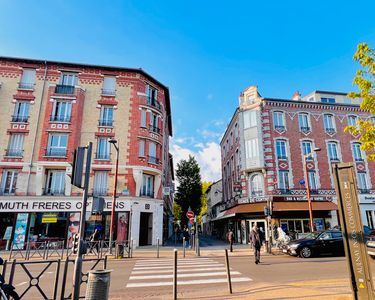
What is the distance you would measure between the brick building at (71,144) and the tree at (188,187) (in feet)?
37.2

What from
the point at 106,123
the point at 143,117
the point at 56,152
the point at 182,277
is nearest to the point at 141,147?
the point at 143,117

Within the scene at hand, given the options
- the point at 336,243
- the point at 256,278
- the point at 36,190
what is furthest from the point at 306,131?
the point at 36,190

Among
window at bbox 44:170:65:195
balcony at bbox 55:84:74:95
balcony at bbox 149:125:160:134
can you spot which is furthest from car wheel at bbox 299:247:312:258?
balcony at bbox 55:84:74:95

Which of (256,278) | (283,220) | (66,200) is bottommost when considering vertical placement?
(256,278)

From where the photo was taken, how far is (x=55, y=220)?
779 inches

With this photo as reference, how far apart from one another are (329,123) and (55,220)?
2853 cm

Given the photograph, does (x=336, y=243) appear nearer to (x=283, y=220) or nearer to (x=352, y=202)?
(x=283, y=220)

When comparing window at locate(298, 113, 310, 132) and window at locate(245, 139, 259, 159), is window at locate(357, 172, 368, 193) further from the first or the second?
window at locate(245, 139, 259, 159)

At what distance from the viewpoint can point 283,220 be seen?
917 inches

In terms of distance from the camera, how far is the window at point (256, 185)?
946 inches

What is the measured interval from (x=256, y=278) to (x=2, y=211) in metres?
20.3

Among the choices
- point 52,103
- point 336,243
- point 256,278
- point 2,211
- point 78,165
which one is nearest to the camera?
point 78,165

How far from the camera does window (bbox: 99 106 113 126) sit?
2289cm

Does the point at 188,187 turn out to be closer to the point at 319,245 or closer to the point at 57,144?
the point at 57,144
